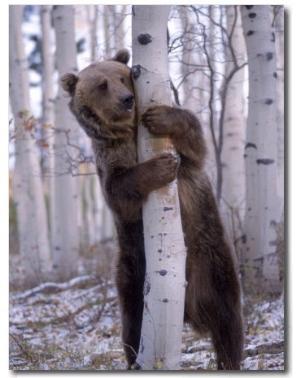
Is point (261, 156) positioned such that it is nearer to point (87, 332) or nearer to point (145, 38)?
point (87, 332)

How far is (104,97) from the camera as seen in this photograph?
4.23 m

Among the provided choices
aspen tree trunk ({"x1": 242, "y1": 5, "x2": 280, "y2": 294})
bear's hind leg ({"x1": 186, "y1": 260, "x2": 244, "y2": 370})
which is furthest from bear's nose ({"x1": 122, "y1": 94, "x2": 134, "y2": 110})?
aspen tree trunk ({"x1": 242, "y1": 5, "x2": 280, "y2": 294})

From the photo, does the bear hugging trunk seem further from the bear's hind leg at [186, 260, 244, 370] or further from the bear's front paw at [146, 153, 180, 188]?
the bear's front paw at [146, 153, 180, 188]

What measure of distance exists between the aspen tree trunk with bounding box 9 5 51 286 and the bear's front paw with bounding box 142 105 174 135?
4.87 meters

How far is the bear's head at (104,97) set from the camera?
13.1 ft

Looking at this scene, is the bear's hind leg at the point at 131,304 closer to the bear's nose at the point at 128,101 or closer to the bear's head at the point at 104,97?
the bear's head at the point at 104,97

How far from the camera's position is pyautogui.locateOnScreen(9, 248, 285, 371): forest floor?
→ 15.1 feet

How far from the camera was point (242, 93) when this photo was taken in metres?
10.3

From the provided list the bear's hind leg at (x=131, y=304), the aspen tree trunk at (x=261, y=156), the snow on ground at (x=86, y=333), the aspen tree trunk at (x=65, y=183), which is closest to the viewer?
the bear's hind leg at (x=131, y=304)

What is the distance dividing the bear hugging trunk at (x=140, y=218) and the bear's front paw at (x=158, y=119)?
0.83 ft

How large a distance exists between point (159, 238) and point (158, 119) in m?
0.67

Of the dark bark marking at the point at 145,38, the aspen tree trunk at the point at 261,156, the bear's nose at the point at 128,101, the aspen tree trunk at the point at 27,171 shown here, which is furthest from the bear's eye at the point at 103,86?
the aspen tree trunk at the point at 27,171

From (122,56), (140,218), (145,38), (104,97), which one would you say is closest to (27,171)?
(122,56)

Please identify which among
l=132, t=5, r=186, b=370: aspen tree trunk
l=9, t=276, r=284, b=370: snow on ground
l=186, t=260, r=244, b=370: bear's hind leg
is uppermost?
l=132, t=5, r=186, b=370: aspen tree trunk
